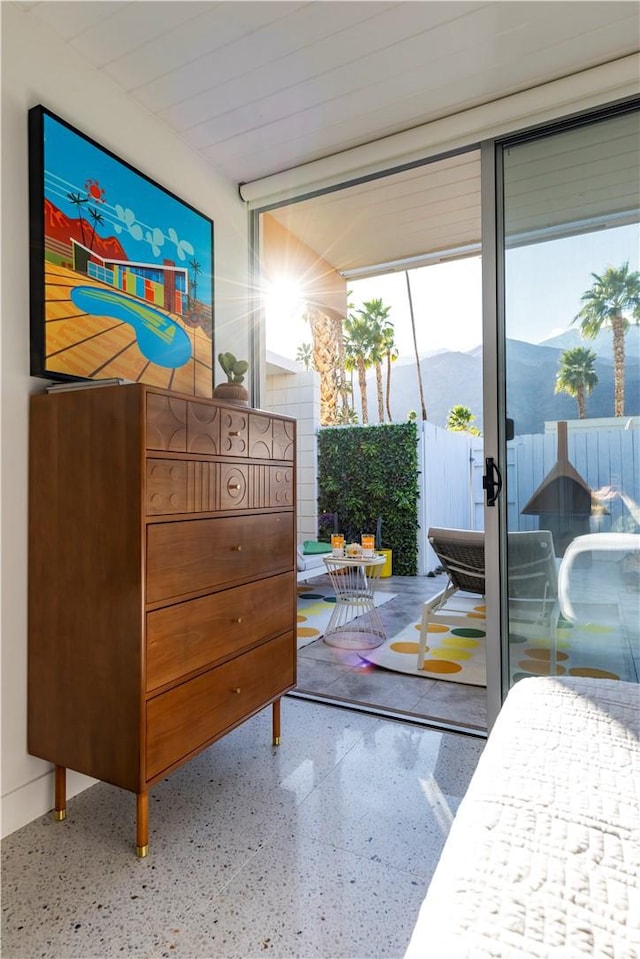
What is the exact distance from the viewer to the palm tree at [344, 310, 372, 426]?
9.81m

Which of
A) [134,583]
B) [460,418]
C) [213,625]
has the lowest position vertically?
[213,625]

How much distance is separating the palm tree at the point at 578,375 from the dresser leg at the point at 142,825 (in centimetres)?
193

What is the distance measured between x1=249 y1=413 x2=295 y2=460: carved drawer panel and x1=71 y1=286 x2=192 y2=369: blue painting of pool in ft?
1.67

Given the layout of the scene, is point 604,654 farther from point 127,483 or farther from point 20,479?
point 20,479

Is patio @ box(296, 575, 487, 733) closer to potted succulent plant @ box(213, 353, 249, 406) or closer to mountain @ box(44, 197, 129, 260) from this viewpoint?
potted succulent plant @ box(213, 353, 249, 406)

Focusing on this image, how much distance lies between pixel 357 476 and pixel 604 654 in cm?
486

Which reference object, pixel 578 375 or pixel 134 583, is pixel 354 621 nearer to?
pixel 578 375

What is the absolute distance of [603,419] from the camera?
1.96 m

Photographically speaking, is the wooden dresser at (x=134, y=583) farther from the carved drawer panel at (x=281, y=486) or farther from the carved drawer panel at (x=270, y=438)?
the carved drawer panel at (x=281, y=486)

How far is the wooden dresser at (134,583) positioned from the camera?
1.49 metres

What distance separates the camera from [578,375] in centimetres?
200

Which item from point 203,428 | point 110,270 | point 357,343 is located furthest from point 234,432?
point 357,343

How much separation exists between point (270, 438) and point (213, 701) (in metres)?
0.97

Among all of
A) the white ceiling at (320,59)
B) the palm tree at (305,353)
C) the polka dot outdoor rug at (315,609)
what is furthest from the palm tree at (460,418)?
the white ceiling at (320,59)
